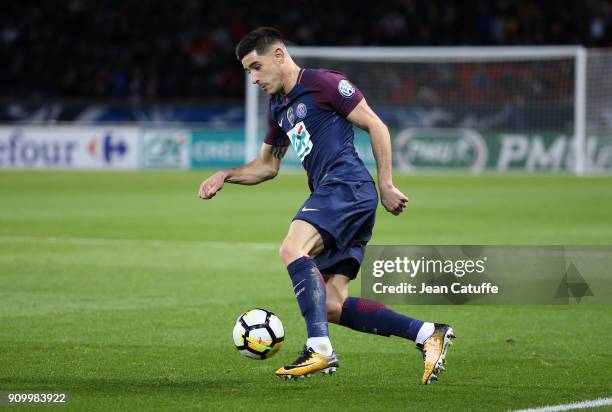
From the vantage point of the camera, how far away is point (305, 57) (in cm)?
2862

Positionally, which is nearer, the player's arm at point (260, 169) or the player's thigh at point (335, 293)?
the player's thigh at point (335, 293)

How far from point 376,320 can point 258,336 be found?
0.66m

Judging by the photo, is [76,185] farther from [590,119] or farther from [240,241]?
[590,119]

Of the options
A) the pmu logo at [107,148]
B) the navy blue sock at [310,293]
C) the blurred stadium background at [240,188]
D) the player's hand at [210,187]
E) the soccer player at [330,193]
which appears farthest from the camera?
the pmu logo at [107,148]

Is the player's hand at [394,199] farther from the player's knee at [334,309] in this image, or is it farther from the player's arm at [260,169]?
the player's arm at [260,169]

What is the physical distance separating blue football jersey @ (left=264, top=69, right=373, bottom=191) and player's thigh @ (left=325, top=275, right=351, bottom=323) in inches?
21.6

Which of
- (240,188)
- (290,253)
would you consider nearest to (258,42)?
(290,253)

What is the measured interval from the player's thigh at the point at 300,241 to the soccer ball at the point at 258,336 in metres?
0.45

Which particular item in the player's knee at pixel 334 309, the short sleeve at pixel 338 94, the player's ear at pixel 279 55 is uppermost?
the player's ear at pixel 279 55

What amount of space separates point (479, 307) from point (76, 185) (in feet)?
52.9

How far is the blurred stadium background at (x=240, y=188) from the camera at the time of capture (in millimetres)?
6555

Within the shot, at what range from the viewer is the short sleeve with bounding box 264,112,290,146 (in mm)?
6613

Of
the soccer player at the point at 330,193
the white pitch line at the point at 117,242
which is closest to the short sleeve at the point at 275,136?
the soccer player at the point at 330,193

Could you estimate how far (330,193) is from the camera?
20.0ft
